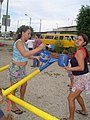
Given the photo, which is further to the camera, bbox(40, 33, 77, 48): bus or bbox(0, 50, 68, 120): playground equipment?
bbox(40, 33, 77, 48): bus

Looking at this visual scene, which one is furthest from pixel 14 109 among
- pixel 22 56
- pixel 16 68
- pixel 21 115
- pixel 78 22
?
pixel 78 22

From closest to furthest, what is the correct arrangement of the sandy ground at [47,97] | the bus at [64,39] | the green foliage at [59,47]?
the sandy ground at [47,97]
the green foliage at [59,47]
the bus at [64,39]

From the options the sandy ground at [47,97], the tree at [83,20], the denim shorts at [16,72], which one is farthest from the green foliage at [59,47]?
the denim shorts at [16,72]

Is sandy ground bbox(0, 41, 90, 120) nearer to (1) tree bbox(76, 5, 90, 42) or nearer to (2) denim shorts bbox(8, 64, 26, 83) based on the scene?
(2) denim shorts bbox(8, 64, 26, 83)

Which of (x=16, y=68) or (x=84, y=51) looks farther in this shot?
(x=16, y=68)

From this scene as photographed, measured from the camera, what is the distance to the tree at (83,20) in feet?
72.6

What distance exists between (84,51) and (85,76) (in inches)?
15.2

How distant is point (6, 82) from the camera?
610cm

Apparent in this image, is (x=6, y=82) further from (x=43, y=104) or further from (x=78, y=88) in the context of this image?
(x=78, y=88)

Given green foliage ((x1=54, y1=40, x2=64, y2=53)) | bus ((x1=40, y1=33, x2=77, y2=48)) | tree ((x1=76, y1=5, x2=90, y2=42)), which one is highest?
tree ((x1=76, y1=5, x2=90, y2=42))

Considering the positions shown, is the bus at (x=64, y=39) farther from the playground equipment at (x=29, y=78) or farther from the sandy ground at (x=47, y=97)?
the playground equipment at (x=29, y=78)

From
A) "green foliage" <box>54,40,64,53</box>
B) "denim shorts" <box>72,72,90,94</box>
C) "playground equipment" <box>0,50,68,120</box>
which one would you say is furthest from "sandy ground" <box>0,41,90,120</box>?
"green foliage" <box>54,40,64,53</box>

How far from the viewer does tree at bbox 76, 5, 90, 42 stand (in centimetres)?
2212

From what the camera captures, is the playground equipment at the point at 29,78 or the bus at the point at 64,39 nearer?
the playground equipment at the point at 29,78
